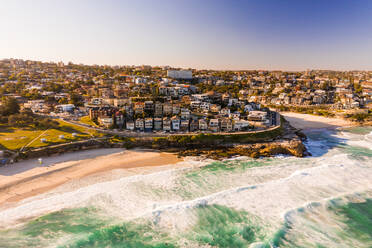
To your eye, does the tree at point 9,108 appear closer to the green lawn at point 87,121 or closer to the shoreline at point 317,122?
the green lawn at point 87,121

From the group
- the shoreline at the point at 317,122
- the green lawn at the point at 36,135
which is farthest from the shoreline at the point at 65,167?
the shoreline at the point at 317,122

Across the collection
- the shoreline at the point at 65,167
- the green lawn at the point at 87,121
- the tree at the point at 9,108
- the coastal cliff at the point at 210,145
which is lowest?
the shoreline at the point at 65,167

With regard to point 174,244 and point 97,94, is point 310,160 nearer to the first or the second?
point 174,244

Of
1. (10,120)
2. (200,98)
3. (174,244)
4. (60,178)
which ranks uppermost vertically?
(200,98)

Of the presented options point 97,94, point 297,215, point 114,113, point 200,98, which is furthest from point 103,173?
point 97,94

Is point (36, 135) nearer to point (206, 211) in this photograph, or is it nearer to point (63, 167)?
point (63, 167)

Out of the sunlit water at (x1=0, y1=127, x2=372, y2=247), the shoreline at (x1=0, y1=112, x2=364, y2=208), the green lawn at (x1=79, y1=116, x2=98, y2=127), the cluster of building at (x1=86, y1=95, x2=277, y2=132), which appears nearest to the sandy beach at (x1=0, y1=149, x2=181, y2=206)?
the shoreline at (x1=0, y1=112, x2=364, y2=208)

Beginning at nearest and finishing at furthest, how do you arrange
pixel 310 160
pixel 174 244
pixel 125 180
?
pixel 174 244
pixel 125 180
pixel 310 160

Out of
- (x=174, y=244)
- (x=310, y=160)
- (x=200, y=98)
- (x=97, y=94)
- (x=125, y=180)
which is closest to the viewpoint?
(x=174, y=244)
